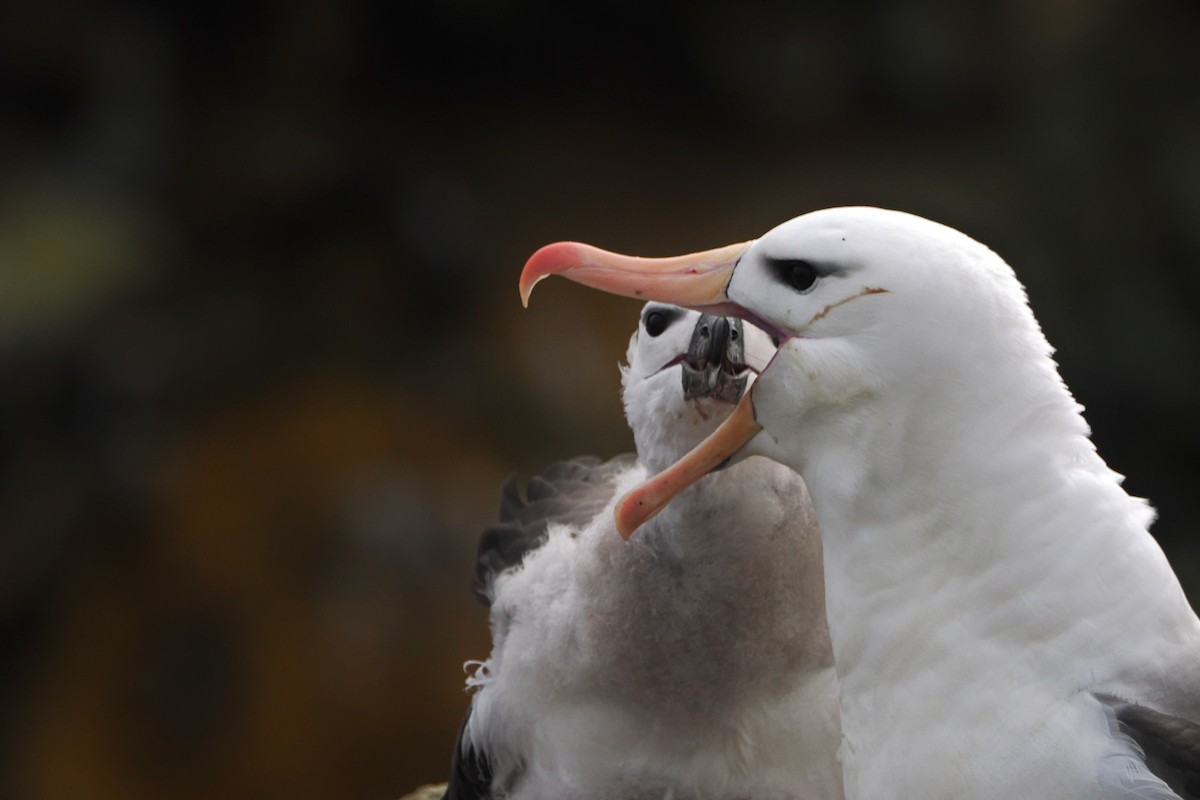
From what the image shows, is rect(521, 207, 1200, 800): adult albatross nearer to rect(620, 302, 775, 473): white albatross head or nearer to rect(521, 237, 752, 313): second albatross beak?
rect(521, 237, 752, 313): second albatross beak

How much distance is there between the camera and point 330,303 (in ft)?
16.2

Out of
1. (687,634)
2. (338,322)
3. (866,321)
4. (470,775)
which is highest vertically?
→ (338,322)

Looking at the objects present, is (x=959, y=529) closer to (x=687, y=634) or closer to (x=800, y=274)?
(x=800, y=274)

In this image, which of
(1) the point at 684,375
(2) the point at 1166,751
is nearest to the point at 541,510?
(1) the point at 684,375

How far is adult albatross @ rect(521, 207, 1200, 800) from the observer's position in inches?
52.2

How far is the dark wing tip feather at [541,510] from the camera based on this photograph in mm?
2525

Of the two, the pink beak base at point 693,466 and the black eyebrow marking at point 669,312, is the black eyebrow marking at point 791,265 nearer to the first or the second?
the pink beak base at point 693,466

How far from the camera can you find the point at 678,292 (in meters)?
1.51

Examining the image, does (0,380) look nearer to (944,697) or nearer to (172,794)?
(172,794)

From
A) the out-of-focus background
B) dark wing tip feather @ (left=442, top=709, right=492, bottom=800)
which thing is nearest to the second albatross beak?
dark wing tip feather @ (left=442, top=709, right=492, bottom=800)

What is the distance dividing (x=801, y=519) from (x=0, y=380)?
3.38 m

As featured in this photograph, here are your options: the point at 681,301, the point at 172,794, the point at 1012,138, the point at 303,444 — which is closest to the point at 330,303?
the point at 303,444

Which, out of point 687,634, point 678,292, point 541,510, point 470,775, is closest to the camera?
point 678,292

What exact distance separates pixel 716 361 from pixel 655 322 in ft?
0.79
